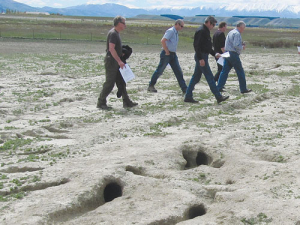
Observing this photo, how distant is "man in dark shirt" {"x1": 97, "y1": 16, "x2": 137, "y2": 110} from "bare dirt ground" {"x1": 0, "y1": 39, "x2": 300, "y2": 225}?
0.31m

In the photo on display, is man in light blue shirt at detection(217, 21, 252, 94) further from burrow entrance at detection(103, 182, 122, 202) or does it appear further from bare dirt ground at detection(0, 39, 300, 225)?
burrow entrance at detection(103, 182, 122, 202)

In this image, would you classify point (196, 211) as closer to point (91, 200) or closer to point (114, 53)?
point (91, 200)

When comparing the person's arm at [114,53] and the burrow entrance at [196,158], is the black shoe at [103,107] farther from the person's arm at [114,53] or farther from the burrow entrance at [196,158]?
the burrow entrance at [196,158]

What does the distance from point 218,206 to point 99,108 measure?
5.42 m

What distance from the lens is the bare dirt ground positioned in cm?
473

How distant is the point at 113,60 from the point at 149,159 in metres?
3.90

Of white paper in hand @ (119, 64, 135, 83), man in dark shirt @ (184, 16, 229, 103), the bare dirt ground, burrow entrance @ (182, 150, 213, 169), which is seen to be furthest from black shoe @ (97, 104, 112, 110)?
burrow entrance @ (182, 150, 213, 169)

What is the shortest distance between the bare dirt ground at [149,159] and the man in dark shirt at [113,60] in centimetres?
31

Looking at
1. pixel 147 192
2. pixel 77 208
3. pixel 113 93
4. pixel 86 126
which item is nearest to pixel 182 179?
pixel 147 192

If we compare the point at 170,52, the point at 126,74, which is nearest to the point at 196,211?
the point at 126,74

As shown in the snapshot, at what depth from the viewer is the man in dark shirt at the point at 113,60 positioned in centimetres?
932

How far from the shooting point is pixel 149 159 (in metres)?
6.23

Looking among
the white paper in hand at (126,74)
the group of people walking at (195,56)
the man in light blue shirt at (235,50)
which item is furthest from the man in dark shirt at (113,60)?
the man in light blue shirt at (235,50)

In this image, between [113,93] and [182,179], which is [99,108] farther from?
[182,179]
